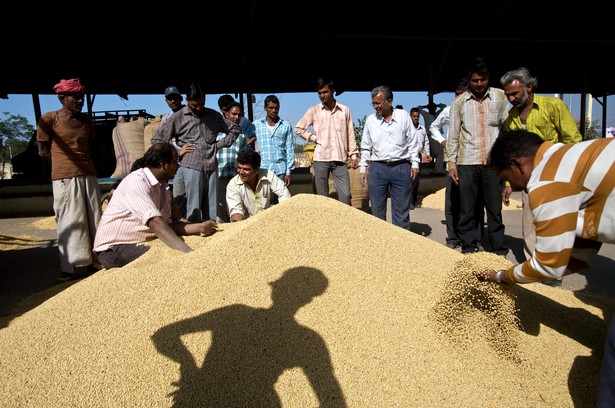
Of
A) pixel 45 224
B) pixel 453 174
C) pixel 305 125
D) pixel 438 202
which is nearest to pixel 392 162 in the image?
pixel 453 174

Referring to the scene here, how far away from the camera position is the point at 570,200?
4.02ft

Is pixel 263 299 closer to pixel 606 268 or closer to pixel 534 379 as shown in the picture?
pixel 534 379

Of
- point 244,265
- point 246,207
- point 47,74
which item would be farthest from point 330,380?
point 47,74

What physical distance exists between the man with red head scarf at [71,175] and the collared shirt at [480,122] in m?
2.75

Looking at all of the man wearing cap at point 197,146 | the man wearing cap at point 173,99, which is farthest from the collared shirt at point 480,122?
the man wearing cap at point 173,99

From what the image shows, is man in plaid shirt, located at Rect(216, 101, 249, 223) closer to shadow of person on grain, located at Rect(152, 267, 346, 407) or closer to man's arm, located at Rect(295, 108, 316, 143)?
man's arm, located at Rect(295, 108, 316, 143)

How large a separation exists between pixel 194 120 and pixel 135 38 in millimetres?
3812

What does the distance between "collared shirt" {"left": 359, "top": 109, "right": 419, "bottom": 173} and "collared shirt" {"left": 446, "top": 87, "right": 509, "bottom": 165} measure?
429mm

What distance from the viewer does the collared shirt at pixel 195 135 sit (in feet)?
10.8

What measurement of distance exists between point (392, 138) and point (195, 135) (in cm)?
159

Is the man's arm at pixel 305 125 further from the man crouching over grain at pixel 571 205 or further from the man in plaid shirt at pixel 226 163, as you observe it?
the man crouching over grain at pixel 571 205

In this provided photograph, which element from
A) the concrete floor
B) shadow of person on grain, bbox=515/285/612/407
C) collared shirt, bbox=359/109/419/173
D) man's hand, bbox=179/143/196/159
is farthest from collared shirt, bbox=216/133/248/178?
shadow of person on grain, bbox=515/285/612/407

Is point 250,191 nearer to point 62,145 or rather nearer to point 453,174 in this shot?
point 62,145

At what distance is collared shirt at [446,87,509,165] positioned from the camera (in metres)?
2.95
